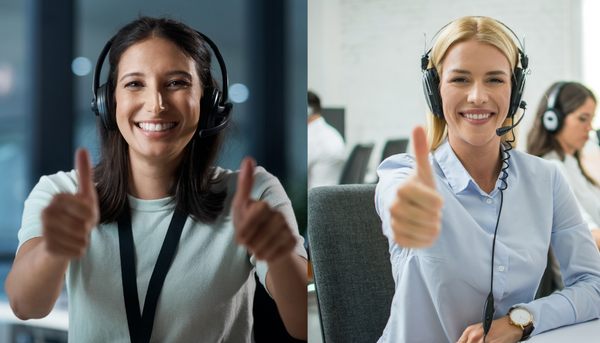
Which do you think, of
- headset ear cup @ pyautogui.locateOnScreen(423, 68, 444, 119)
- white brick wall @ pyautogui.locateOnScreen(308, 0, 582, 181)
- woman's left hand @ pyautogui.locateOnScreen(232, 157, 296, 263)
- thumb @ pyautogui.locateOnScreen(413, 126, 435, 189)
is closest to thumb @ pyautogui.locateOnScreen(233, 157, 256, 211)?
woman's left hand @ pyautogui.locateOnScreen(232, 157, 296, 263)

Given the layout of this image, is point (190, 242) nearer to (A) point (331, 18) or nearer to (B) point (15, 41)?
(B) point (15, 41)

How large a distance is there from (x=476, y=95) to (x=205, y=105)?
42cm

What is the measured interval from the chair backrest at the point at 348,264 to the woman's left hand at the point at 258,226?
387mm

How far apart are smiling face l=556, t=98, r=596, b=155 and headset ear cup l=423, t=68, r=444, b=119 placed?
4.01ft

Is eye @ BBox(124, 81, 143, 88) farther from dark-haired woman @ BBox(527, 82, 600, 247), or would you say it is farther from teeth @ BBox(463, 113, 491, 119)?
dark-haired woman @ BBox(527, 82, 600, 247)

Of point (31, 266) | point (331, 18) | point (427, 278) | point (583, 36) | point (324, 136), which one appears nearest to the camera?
point (31, 266)

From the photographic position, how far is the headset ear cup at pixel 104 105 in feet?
2.06

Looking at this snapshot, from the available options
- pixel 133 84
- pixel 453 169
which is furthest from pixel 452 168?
pixel 133 84

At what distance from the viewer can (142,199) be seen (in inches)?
25.2

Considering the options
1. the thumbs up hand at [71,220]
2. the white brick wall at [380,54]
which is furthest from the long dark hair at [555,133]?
the white brick wall at [380,54]

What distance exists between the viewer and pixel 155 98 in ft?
2.01

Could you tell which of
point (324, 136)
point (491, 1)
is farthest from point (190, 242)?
point (491, 1)

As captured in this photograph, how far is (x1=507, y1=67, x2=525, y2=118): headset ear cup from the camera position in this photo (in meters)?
0.82

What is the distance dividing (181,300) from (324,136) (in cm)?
207
